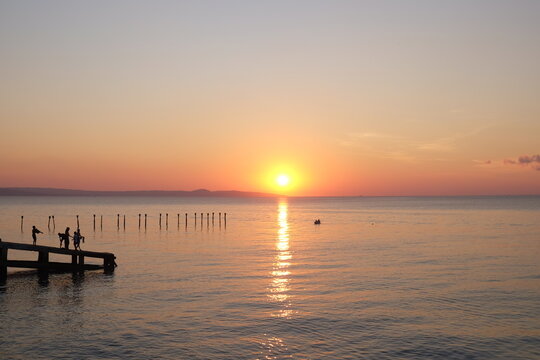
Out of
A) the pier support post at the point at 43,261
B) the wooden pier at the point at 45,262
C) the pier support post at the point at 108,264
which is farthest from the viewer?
the pier support post at the point at 108,264

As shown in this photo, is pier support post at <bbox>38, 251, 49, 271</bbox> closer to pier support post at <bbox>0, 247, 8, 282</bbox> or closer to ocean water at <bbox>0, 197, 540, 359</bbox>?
ocean water at <bbox>0, 197, 540, 359</bbox>

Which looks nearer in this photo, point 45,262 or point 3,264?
point 3,264

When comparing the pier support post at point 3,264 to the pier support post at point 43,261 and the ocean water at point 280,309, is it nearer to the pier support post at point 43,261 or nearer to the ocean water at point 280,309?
the ocean water at point 280,309

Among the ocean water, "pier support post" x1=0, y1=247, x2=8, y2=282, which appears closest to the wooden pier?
"pier support post" x1=0, y1=247, x2=8, y2=282

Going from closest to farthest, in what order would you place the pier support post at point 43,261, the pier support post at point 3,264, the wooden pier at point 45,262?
1. the pier support post at point 3,264
2. the wooden pier at point 45,262
3. the pier support post at point 43,261

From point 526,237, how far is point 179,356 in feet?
238

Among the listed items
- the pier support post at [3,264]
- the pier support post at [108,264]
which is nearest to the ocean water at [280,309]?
the pier support post at [108,264]

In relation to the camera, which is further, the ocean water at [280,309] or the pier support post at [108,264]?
the pier support post at [108,264]

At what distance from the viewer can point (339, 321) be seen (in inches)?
1044

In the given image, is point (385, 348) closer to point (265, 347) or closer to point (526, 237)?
point (265, 347)

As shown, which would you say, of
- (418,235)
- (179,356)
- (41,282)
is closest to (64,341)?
(179,356)

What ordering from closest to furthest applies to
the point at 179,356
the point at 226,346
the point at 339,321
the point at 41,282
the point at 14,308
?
the point at 179,356 < the point at 226,346 < the point at 339,321 < the point at 14,308 < the point at 41,282

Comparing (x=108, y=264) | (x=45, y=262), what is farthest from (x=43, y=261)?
(x=108, y=264)

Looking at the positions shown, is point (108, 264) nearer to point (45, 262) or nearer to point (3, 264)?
point (45, 262)
